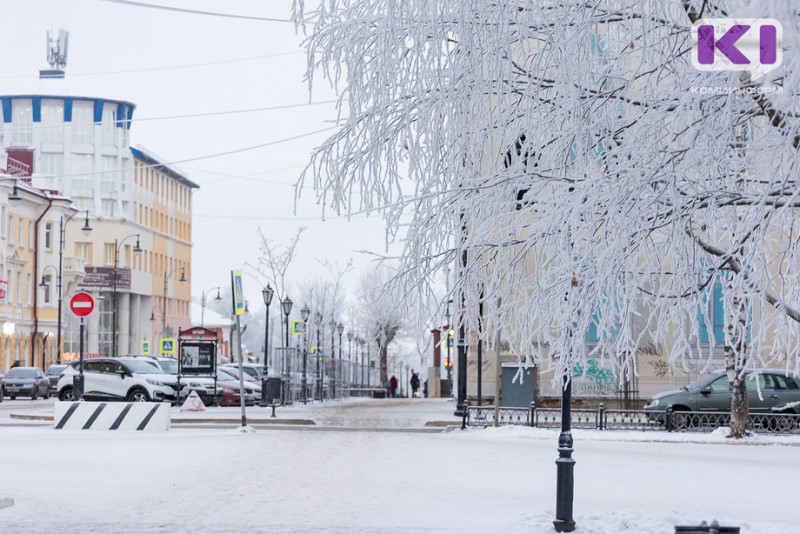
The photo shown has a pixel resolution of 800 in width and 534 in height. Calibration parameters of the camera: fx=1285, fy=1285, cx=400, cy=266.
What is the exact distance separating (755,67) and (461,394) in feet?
89.6

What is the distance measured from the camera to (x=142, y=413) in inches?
1080

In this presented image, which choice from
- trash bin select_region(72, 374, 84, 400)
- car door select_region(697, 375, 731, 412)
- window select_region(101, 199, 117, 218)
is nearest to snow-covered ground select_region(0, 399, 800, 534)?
car door select_region(697, 375, 731, 412)

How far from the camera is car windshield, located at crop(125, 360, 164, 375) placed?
1555 inches

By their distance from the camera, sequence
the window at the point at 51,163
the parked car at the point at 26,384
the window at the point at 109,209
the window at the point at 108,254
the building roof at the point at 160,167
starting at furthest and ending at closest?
the building roof at the point at 160,167 → the window at the point at 109,209 → the window at the point at 108,254 → the window at the point at 51,163 → the parked car at the point at 26,384

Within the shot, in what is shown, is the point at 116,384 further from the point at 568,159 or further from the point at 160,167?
the point at 160,167

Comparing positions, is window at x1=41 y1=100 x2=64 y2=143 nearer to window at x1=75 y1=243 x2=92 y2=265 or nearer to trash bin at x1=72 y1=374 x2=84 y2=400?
window at x1=75 y1=243 x2=92 y2=265

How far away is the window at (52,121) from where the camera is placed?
359ft

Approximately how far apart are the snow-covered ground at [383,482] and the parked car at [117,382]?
39.8 feet

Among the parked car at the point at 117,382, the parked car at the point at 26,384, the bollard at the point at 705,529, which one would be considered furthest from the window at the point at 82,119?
the bollard at the point at 705,529

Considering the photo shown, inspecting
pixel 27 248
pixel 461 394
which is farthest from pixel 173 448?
pixel 27 248

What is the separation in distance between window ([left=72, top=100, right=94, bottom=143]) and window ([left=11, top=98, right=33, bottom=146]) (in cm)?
363

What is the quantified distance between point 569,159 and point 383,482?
7995 mm

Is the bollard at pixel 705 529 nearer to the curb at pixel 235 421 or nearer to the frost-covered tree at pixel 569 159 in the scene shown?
the frost-covered tree at pixel 569 159

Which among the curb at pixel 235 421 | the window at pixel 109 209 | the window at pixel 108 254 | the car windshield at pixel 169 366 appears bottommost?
the curb at pixel 235 421
